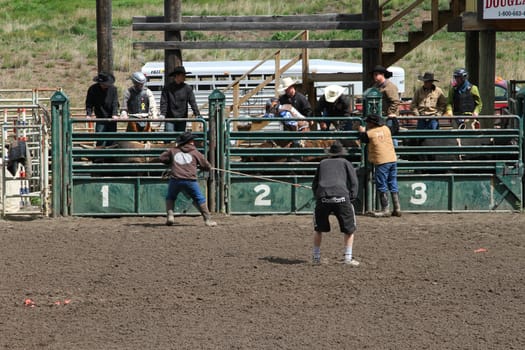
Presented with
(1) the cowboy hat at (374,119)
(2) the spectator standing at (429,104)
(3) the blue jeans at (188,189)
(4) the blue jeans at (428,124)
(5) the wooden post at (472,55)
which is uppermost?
(5) the wooden post at (472,55)

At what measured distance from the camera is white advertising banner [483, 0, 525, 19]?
15.9 metres

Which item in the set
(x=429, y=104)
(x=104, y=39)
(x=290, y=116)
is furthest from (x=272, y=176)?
(x=104, y=39)

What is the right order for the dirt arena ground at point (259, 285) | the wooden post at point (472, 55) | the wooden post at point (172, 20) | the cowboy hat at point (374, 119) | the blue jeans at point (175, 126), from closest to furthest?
the dirt arena ground at point (259, 285) → the cowboy hat at point (374, 119) → the blue jeans at point (175, 126) → the wooden post at point (172, 20) → the wooden post at point (472, 55)

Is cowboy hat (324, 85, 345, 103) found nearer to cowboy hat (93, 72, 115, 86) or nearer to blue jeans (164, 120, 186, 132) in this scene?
blue jeans (164, 120, 186, 132)

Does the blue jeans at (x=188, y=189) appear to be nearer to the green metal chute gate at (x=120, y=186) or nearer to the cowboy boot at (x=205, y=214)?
the cowboy boot at (x=205, y=214)

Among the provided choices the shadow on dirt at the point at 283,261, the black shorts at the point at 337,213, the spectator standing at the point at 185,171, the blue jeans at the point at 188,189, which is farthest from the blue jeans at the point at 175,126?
the black shorts at the point at 337,213

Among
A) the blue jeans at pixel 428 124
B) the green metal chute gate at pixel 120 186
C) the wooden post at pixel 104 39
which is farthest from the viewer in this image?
the wooden post at pixel 104 39

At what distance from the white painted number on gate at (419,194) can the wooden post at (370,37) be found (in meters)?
2.50

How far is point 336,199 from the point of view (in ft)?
36.4

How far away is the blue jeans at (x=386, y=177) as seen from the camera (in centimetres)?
1450

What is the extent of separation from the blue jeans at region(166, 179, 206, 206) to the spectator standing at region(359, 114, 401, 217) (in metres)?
2.50

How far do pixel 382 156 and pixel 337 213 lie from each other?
347 centimetres

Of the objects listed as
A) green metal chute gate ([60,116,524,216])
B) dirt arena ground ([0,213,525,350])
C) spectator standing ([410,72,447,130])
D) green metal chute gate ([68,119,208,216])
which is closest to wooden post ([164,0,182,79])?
green metal chute gate ([68,119,208,216])

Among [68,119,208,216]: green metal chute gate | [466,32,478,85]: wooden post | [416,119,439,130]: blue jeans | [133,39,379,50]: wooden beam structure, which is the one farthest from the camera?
[466,32,478,85]: wooden post
